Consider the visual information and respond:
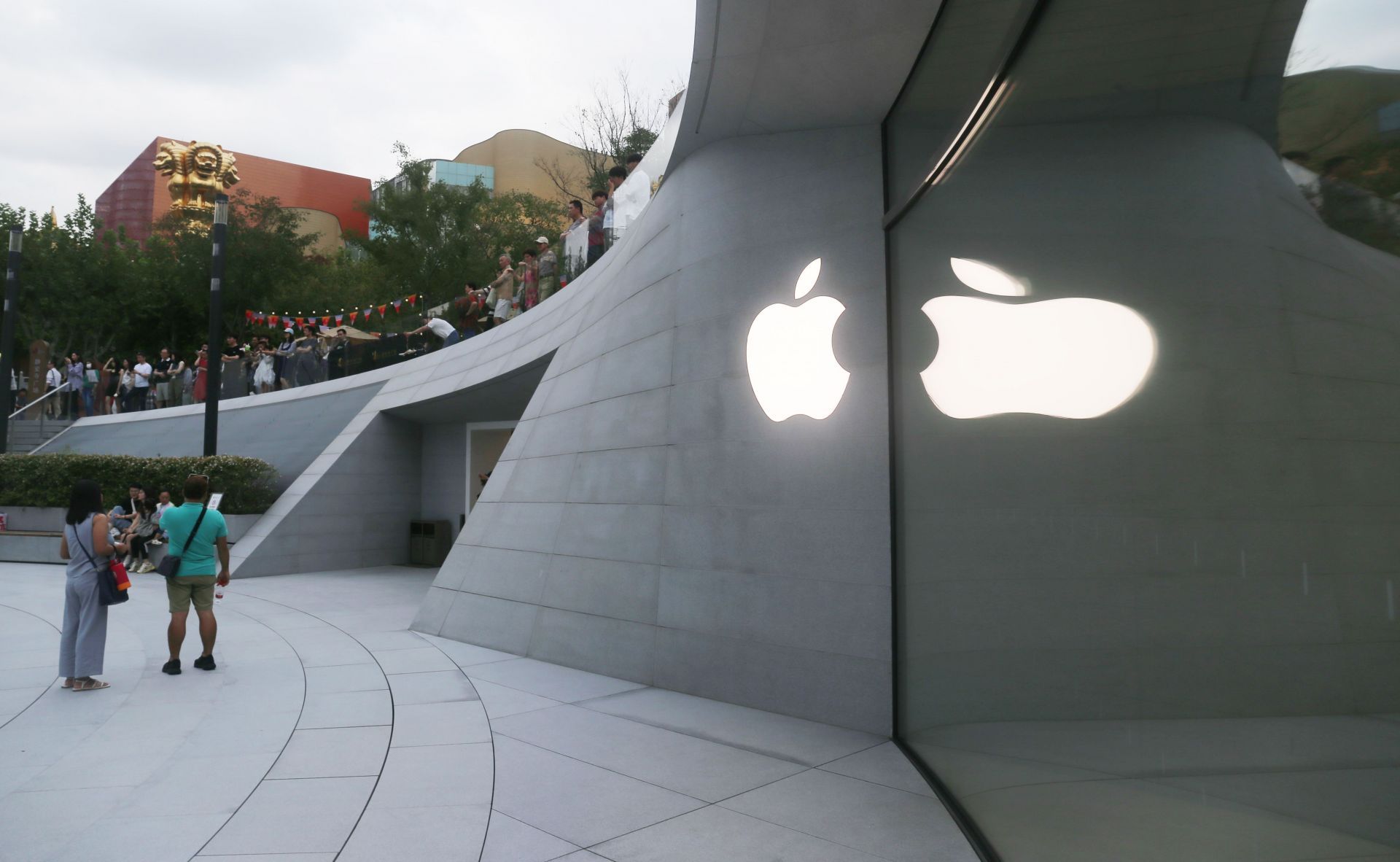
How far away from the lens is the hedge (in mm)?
16266

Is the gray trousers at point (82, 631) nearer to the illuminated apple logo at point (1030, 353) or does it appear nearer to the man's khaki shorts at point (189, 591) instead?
the man's khaki shorts at point (189, 591)

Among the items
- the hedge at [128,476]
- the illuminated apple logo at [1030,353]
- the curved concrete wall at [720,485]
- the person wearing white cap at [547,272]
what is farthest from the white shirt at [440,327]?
the illuminated apple logo at [1030,353]

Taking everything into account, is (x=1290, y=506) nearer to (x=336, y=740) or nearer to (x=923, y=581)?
(x=923, y=581)

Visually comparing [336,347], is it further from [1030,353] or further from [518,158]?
[518,158]

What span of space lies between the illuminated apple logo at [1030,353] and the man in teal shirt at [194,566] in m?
6.65

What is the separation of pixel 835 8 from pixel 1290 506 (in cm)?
488

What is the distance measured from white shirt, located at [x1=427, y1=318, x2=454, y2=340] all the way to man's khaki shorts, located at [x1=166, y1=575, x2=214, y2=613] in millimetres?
10371

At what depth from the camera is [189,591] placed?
7.82m

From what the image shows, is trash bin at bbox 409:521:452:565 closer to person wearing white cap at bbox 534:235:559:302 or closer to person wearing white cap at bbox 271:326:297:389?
person wearing white cap at bbox 534:235:559:302

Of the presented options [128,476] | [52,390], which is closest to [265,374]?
[128,476]

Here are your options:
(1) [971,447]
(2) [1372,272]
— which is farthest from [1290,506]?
(1) [971,447]

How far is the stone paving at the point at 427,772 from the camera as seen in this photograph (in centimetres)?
407

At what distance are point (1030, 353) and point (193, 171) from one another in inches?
2477

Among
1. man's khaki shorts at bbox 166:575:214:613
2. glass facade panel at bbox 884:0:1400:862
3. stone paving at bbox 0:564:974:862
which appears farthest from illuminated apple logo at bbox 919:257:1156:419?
man's khaki shorts at bbox 166:575:214:613
